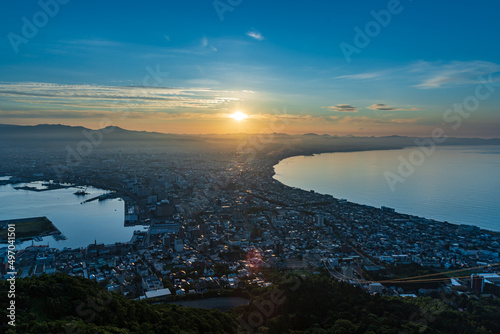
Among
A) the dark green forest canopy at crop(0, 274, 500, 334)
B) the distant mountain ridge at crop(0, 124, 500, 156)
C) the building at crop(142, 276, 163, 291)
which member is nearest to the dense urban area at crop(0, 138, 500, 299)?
the building at crop(142, 276, 163, 291)

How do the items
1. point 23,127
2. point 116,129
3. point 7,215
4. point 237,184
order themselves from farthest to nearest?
point 116,129
point 23,127
point 237,184
point 7,215

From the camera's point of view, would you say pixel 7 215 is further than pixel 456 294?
Yes

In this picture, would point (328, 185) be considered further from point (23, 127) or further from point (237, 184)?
point (23, 127)

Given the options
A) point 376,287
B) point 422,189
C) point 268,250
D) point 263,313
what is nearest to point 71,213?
point 268,250

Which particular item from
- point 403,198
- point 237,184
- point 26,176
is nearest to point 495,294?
point 403,198

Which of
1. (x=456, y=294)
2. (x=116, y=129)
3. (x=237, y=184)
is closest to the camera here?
(x=456, y=294)

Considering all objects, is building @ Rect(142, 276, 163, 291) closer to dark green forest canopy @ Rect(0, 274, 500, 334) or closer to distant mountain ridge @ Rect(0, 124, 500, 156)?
dark green forest canopy @ Rect(0, 274, 500, 334)

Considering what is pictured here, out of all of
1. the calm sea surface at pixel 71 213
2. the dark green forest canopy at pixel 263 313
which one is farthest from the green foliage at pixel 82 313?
the calm sea surface at pixel 71 213

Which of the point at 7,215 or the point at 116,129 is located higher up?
the point at 116,129
